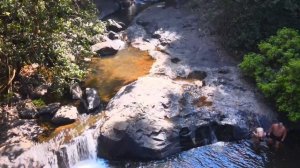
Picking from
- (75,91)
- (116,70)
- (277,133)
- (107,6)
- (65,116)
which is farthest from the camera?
(107,6)

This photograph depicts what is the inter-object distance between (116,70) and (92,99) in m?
2.97

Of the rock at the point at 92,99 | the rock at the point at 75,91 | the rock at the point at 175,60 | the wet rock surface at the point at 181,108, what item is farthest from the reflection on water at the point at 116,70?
the rock at the point at 175,60


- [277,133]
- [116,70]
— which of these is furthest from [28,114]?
[277,133]

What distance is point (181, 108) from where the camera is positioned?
14516 mm

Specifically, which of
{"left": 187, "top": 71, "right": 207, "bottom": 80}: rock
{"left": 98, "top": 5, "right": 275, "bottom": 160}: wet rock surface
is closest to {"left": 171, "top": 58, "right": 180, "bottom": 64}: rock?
{"left": 98, "top": 5, "right": 275, "bottom": 160}: wet rock surface

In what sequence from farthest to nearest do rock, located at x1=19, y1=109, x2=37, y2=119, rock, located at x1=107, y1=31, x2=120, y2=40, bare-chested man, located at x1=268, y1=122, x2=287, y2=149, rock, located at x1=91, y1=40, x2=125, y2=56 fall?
rock, located at x1=107, y1=31, x2=120, y2=40 → rock, located at x1=91, y1=40, x2=125, y2=56 → rock, located at x1=19, y1=109, x2=37, y2=119 → bare-chested man, located at x1=268, y1=122, x2=287, y2=149

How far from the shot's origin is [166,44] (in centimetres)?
1975

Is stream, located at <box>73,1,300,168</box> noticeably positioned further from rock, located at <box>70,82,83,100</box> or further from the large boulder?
rock, located at <box>70,82,83,100</box>

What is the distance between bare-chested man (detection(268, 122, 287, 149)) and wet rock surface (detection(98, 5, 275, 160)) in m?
0.81

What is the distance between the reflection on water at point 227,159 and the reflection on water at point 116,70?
3.80m

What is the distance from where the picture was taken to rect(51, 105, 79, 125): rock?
14211 millimetres

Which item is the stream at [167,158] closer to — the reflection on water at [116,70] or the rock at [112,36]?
the reflection on water at [116,70]

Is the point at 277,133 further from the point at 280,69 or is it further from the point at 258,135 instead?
the point at 280,69

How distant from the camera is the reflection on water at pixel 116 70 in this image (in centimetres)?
1650
